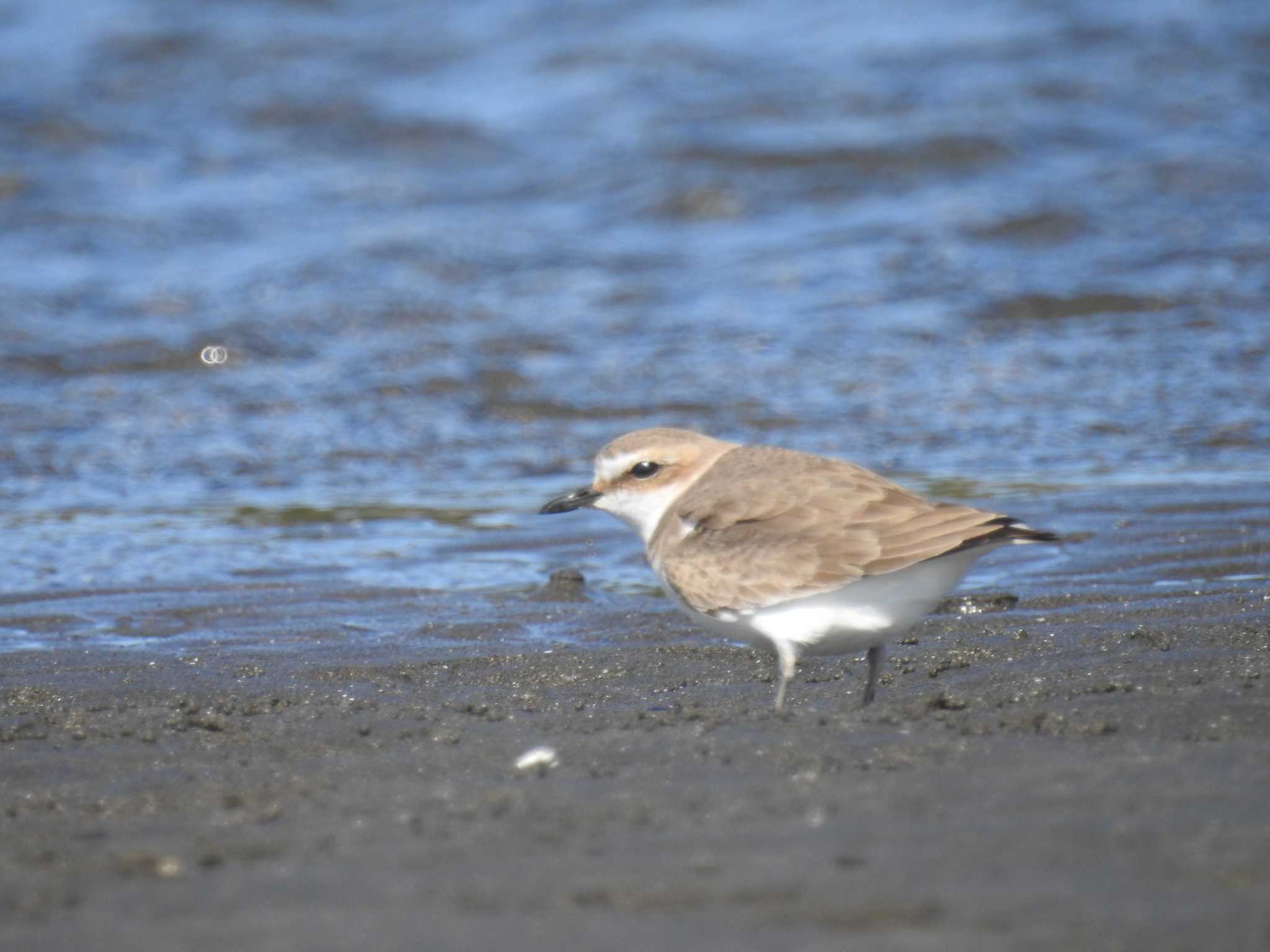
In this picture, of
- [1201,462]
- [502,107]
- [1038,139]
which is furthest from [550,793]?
[502,107]

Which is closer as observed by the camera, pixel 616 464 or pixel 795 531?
pixel 795 531

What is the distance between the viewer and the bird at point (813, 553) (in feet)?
16.0

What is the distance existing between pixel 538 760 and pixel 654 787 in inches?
17.3

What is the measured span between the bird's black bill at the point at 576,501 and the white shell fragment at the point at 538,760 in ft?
5.53

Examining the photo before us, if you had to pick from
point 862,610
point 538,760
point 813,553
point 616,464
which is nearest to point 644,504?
point 616,464

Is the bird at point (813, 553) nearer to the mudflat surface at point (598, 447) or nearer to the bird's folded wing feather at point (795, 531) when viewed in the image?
the bird's folded wing feather at point (795, 531)

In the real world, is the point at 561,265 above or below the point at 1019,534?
above

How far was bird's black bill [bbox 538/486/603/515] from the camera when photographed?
592 cm

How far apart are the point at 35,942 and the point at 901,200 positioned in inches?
513

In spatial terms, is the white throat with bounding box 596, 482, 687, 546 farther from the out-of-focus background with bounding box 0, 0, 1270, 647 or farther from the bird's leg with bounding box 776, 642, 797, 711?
the out-of-focus background with bounding box 0, 0, 1270, 647

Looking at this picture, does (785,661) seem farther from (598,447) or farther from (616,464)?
(598,447)

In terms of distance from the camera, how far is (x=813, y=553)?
16.4 ft

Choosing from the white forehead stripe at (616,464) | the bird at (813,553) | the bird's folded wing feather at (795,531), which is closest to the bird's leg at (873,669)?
the bird at (813,553)

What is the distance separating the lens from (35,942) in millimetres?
2969
